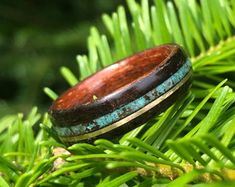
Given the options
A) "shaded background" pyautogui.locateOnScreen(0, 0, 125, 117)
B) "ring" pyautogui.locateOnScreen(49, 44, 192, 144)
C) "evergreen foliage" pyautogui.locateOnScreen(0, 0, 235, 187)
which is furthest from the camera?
"shaded background" pyautogui.locateOnScreen(0, 0, 125, 117)

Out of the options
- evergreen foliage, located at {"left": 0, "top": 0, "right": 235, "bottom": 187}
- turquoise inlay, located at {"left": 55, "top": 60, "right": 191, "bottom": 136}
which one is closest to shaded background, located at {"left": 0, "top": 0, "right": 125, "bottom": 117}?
evergreen foliage, located at {"left": 0, "top": 0, "right": 235, "bottom": 187}

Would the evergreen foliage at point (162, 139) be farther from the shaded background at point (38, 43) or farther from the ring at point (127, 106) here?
the shaded background at point (38, 43)

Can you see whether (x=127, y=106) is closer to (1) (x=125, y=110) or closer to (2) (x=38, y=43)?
(1) (x=125, y=110)

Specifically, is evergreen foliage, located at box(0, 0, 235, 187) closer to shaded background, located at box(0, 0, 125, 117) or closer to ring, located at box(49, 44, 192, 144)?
ring, located at box(49, 44, 192, 144)

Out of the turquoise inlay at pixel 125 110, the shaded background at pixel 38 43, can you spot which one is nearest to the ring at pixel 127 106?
the turquoise inlay at pixel 125 110

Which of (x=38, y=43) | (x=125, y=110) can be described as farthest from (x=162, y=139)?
(x=38, y=43)
